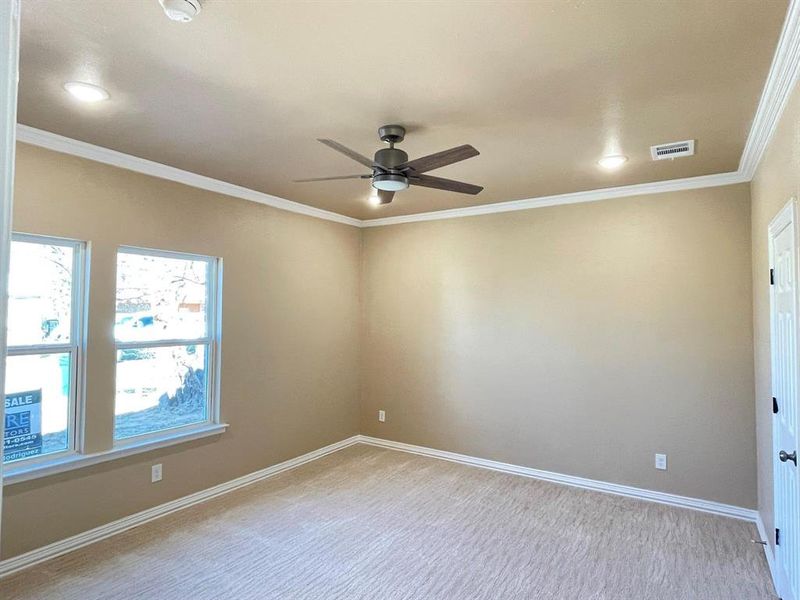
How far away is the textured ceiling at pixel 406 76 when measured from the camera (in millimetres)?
1795

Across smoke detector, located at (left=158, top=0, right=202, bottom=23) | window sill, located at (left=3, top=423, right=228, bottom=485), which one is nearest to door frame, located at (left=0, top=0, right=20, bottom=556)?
smoke detector, located at (left=158, top=0, right=202, bottom=23)

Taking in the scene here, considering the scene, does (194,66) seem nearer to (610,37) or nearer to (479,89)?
(479,89)

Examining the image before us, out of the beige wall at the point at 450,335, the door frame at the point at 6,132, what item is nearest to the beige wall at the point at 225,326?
the beige wall at the point at 450,335

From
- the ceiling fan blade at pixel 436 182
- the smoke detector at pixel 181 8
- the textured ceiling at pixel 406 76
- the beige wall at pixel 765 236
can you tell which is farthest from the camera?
the ceiling fan blade at pixel 436 182

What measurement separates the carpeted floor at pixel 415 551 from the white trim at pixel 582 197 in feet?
8.64

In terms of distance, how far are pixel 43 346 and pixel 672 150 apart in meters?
4.34

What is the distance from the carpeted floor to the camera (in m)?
2.71

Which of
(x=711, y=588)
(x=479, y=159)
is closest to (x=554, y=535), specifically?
(x=711, y=588)

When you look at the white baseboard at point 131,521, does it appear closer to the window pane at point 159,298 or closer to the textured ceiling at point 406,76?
the window pane at point 159,298

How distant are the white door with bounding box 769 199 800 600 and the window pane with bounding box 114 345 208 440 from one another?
3.99m

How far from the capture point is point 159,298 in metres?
3.81

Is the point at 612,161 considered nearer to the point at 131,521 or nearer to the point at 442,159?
the point at 442,159

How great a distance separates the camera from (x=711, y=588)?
275cm

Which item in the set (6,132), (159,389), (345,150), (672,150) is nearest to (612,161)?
(672,150)
